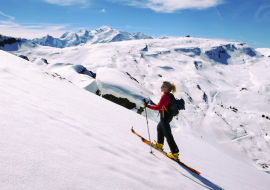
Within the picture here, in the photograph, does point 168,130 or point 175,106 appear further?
point 168,130

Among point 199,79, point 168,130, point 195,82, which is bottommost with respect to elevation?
point 168,130

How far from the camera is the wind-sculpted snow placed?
1805 cm

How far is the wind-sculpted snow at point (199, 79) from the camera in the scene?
18.0 m

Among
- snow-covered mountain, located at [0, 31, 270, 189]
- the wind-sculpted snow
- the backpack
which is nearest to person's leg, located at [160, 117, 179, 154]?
the backpack

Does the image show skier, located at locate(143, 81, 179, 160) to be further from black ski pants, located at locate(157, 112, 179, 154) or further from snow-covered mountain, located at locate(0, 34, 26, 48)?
snow-covered mountain, located at locate(0, 34, 26, 48)

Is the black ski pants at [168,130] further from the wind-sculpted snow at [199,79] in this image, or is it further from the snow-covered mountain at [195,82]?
the wind-sculpted snow at [199,79]

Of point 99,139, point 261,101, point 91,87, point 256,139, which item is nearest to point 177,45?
point 261,101

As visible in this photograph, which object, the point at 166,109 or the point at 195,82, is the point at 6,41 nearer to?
the point at 195,82

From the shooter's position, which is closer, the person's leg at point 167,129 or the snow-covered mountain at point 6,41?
the person's leg at point 167,129

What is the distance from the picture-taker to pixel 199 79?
6538 centimetres

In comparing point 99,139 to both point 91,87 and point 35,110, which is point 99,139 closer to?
point 35,110

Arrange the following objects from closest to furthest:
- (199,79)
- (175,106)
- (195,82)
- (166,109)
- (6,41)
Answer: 1. (175,106)
2. (166,109)
3. (195,82)
4. (199,79)
5. (6,41)

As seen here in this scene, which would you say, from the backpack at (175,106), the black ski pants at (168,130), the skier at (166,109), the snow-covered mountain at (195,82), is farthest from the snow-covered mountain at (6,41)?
the backpack at (175,106)

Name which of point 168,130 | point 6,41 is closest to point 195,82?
point 168,130
